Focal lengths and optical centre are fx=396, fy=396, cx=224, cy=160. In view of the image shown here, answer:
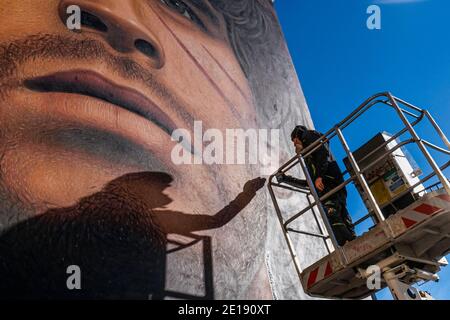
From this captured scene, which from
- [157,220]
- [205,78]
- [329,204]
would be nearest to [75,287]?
[157,220]

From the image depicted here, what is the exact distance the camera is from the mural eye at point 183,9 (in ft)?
15.3

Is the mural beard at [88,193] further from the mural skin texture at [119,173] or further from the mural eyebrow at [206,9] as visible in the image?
the mural eyebrow at [206,9]

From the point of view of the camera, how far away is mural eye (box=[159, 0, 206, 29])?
4.68 m

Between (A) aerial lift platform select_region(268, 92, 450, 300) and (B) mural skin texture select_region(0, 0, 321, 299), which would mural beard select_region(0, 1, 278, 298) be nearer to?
(B) mural skin texture select_region(0, 0, 321, 299)

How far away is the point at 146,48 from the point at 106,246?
1.98 metres

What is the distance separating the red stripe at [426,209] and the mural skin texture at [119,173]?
5.83ft

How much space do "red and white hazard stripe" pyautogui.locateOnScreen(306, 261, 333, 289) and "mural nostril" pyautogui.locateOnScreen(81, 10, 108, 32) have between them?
2.75 metres

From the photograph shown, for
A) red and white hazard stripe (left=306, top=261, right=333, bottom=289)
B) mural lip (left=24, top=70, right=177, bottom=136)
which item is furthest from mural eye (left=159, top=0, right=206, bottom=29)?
red and white hazard stripe (left=306, top=261, right=333, bottom=289)

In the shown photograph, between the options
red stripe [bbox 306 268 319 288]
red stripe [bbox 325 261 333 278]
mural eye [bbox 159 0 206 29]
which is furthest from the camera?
mural eye [bbox 159 0 206 29]

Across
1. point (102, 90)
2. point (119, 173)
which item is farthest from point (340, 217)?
point (102, 90)

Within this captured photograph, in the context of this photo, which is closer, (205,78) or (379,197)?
(379,197)

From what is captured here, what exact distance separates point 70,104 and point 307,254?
3748mm

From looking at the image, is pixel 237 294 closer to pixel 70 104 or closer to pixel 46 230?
pixel 46 230

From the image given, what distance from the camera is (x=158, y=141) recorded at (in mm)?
3537
